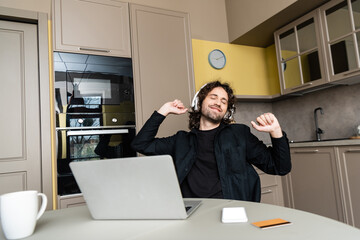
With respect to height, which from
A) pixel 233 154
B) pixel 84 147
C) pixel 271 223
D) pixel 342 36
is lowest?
pixel 271 223

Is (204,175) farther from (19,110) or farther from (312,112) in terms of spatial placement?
(312,112)

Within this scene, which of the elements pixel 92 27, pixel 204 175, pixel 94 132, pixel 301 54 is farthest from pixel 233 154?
pixel 301 54

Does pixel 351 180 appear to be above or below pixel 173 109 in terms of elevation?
below

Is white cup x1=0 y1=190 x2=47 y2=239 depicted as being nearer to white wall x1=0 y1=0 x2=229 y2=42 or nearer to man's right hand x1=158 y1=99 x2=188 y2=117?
man's right hand x1=158 y1=99 x2=188 y2=117

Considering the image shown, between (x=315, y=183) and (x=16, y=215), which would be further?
(x=315, y=183)

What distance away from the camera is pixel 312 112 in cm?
323

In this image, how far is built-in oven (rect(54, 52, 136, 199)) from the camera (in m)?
2.10

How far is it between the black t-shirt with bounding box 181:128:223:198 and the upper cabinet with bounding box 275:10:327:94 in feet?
5.66

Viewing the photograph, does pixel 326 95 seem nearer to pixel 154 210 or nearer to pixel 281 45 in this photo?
pixel 281 45

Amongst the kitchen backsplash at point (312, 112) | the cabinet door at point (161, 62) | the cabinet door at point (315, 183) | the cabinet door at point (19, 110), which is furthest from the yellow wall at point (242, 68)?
the cabinet door at point (19, 110)

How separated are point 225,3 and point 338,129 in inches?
85.0

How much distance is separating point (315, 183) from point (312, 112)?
1.00 meters

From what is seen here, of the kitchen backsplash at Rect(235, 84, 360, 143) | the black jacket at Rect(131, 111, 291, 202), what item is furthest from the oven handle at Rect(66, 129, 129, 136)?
the kitchen backsplash at Rect(235, 84, 360, 143)

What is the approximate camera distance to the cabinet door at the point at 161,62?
241cm
